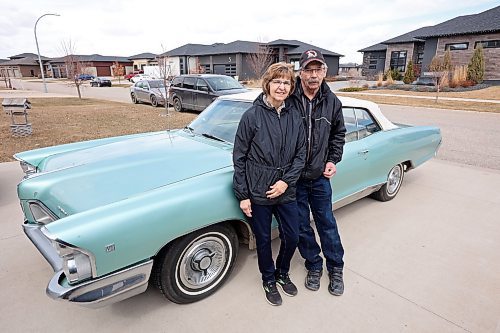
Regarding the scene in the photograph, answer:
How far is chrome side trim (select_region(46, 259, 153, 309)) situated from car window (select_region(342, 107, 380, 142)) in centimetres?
248

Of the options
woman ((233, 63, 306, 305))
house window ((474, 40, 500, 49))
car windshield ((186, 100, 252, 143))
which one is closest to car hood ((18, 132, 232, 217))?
car windshield ((186, 100, 252, 143))

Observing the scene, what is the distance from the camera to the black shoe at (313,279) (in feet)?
8.41

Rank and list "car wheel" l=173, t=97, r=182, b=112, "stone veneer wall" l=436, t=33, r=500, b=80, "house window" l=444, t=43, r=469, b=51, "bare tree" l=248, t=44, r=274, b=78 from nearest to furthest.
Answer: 1. "car wheel" l=173, t=97, r=182, b=112
2. "stone veneer wall" l=436, t=33, r=500, b=80
3. "house window" l=444, t=43, r=469, b=51
4. "bare tree" l=248, t=44, r=274, b=78

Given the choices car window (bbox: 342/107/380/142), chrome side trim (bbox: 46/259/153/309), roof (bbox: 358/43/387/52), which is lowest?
chrome side trim (bbox: 46/259/153/309)

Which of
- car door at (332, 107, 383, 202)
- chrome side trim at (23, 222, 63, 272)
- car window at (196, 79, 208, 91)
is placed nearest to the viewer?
chrome side trim at (23, 222, 63, 272)

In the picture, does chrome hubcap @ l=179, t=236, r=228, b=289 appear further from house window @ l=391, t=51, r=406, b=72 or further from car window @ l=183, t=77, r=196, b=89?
house window @ l=391, t=51, r=406, b=72

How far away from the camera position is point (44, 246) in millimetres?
2203

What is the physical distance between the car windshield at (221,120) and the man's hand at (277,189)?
1.11m

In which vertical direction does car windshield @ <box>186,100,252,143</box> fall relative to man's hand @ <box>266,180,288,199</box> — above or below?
above

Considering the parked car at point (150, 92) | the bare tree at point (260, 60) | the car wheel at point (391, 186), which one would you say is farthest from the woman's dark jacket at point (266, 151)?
the bare tree at point (260, 60)

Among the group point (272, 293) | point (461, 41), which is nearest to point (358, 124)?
point (272, 293)

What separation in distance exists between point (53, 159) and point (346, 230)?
10.1 ft

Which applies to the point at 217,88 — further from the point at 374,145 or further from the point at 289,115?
the point at 289,115

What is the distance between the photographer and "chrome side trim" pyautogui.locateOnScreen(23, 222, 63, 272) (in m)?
2.05
